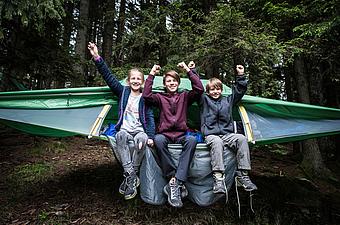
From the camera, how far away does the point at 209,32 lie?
3715mm

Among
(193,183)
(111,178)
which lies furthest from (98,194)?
(193,183)

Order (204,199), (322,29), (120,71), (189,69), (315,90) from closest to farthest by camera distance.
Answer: (204,199)
(189,69)
(322,29)
(120,71)
(315,90)

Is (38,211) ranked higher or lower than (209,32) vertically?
lower

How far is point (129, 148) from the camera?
2.14 meters

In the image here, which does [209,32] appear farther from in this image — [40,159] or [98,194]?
[40,159]

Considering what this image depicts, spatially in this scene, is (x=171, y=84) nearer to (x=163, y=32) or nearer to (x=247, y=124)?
(x=247, y=124)

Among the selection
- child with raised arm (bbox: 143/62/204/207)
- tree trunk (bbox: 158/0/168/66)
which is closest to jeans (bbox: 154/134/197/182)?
child with raised arm (bbox: 143/62/204/207)

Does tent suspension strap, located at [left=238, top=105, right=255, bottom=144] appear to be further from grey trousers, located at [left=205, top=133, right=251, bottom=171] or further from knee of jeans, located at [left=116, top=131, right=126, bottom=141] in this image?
knee of jeans, located at [left=116, top=131, right=126, bottom=141]

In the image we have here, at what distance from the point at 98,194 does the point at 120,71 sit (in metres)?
2.09

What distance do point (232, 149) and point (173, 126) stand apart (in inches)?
19.8

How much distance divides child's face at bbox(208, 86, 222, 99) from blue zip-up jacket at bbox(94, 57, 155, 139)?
1.83ft

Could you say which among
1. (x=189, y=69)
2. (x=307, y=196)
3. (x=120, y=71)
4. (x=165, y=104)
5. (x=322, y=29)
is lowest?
(x=307, y=196)

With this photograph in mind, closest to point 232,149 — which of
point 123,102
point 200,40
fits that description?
point 123,102

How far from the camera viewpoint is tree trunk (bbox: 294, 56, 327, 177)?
16.0 ft
